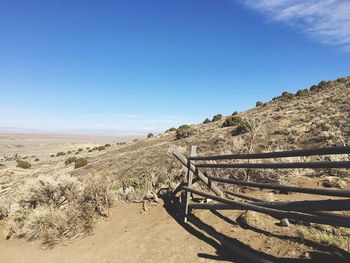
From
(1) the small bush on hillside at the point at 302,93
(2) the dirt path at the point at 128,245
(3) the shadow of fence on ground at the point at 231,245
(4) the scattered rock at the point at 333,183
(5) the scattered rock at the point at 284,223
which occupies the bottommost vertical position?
(2) the dirt path at the point at 128,245

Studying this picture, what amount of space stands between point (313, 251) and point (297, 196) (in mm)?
2630

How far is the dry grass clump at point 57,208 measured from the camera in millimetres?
8578

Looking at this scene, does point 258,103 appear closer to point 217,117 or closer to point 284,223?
point 217,117

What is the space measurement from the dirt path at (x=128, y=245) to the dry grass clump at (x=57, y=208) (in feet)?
0.99

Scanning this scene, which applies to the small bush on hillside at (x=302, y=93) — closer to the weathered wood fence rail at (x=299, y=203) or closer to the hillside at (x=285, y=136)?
the hillside at (x=285, y=136)

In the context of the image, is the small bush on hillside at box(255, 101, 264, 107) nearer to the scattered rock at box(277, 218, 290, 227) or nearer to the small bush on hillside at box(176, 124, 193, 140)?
the small bush on hillside at box(176, 124, 193, 140)

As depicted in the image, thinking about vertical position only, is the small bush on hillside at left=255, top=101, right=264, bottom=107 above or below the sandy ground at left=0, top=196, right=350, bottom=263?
above

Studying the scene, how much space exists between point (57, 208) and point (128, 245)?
3.30 meters

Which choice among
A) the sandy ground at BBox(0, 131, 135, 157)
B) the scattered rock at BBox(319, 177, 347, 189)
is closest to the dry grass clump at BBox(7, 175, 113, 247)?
the scattered rock at BBox(319, 177, 347, 189)

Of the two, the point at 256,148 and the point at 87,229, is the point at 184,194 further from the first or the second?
the point at 256,148

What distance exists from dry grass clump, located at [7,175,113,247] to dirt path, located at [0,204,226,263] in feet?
0.99

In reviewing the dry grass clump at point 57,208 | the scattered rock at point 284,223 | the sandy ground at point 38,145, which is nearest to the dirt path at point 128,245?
the dry grass clump at point 57,208

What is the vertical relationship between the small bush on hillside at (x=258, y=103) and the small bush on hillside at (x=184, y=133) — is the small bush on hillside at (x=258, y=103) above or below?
above

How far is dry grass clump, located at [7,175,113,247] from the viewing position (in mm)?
8578
